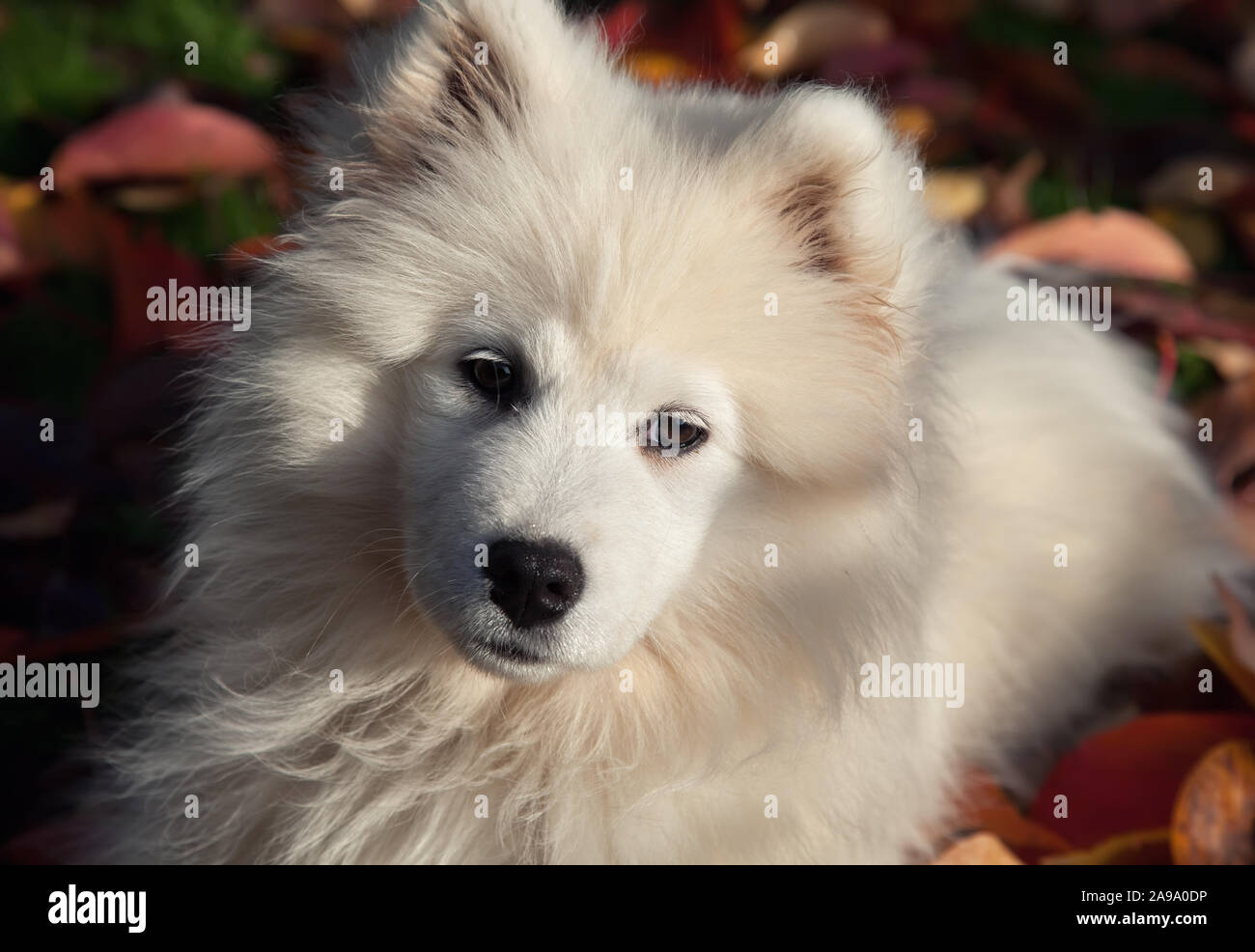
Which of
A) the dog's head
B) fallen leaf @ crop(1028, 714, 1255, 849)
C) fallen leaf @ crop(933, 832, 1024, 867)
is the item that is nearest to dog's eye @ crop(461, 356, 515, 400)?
the dog's head

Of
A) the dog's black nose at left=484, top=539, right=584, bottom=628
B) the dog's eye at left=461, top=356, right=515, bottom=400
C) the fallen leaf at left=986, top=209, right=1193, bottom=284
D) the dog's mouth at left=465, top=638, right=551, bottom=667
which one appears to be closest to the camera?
the dog's black nose at left=484, top=539, right=584, bottom=628

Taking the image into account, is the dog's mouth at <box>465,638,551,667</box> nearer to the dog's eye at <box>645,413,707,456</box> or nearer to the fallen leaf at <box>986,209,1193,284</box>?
the dog's eye at <box>645,413,707,456</box>

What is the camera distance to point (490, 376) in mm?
2561

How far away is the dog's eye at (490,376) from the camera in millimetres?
2547

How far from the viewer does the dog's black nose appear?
232cm

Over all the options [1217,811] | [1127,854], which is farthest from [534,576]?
[1217,811]

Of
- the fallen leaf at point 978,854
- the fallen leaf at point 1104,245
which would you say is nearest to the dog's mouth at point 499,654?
the fallen leaf at point 978,854

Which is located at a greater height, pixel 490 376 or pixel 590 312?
pixel 590 312

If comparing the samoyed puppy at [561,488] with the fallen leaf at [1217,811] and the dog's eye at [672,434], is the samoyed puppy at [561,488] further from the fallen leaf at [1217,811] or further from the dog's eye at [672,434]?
the fallen leaf at [1217,811]

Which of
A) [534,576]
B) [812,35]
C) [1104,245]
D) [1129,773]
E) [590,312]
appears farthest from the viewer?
[812,35]

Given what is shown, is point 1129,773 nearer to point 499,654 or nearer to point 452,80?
point 499,654

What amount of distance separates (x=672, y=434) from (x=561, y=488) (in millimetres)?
283

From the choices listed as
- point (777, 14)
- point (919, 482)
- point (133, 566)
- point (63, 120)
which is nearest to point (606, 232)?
point (919, 482)

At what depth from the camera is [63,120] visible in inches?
205
